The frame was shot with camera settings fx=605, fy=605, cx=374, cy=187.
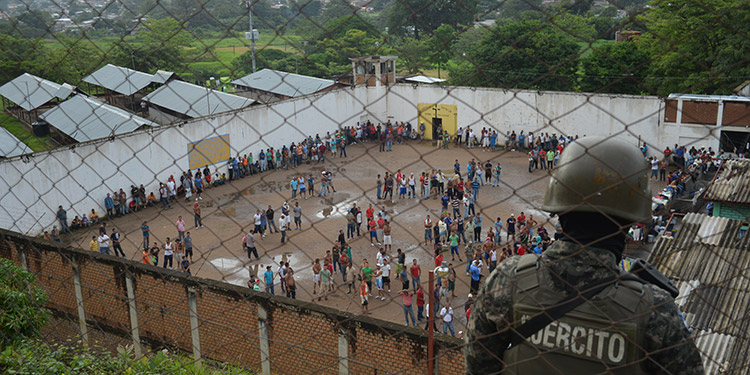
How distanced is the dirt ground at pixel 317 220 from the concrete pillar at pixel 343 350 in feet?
11.2

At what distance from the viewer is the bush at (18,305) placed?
12.3 feet

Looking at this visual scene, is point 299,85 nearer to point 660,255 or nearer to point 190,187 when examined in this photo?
point 190,187

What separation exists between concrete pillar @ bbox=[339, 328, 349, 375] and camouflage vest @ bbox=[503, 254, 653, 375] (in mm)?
4390

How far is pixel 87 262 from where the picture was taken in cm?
511

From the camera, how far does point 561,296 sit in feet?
5.09

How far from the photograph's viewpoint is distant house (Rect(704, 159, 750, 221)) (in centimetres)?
941

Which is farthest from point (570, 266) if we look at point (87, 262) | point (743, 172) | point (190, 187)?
point (190, 187)

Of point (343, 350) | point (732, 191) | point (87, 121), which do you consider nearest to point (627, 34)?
point (343, 350)

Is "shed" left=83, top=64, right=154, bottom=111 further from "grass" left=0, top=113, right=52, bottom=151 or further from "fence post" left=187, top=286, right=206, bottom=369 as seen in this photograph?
"fence post" left=187, top=286, right=206, bottom=369

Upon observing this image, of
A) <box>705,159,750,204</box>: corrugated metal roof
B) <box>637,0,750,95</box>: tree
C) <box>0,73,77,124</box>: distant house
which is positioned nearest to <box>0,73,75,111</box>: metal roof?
<box>0,73,77,124</box>: distant house

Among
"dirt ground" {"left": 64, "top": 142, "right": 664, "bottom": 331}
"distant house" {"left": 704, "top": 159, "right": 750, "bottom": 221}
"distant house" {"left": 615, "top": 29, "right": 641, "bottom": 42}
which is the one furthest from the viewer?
"dirt ground" {"left": 64, "top": 142, "right": 664, "bottom": 331}

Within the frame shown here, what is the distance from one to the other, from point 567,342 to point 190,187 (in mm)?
15907

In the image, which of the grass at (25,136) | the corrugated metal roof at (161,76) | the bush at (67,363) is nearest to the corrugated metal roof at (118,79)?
the corrugated metal roof at (161,76)

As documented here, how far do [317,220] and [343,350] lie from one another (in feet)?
29.8
